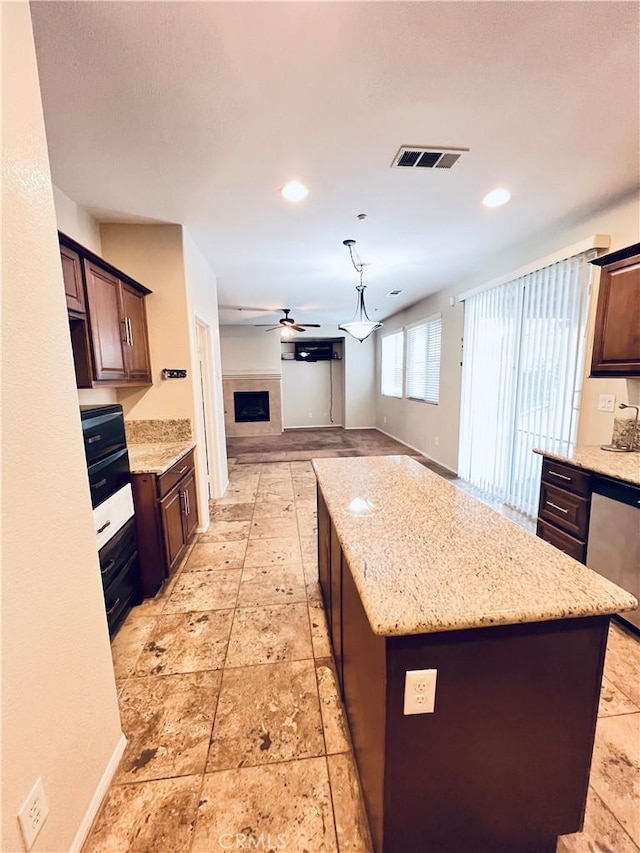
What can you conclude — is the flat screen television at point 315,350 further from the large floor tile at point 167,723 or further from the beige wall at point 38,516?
the beige wall at point 38,516

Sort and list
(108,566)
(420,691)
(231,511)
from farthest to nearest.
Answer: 1. (231,511)
2. (108,566)
3. (420,691)

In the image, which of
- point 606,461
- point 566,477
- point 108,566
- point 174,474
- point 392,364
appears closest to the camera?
point 108,566

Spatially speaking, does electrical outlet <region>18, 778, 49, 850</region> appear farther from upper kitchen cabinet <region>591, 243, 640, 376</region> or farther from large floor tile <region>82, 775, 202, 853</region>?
upper kitchen cabinet <region>591, 243, 640, 376</region>

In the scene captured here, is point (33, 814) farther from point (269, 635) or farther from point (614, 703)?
point (614, 703)

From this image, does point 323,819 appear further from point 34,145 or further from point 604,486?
point 34,145

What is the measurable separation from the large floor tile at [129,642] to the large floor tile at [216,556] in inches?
22.6

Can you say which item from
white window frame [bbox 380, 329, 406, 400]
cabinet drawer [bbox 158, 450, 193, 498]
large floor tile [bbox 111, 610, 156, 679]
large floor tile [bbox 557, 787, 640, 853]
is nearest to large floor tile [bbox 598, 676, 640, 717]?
large floor tile [bbox 557, 787, 640, 853]

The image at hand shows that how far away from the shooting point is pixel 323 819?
1.16 m

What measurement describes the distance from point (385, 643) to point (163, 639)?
1.72 m

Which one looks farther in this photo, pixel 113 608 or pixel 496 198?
pixel 496 198

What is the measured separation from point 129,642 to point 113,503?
2.62ft

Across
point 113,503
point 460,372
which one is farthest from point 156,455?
point 460,372

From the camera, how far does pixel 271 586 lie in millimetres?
2506

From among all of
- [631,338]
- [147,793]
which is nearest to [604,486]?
[631,338]
